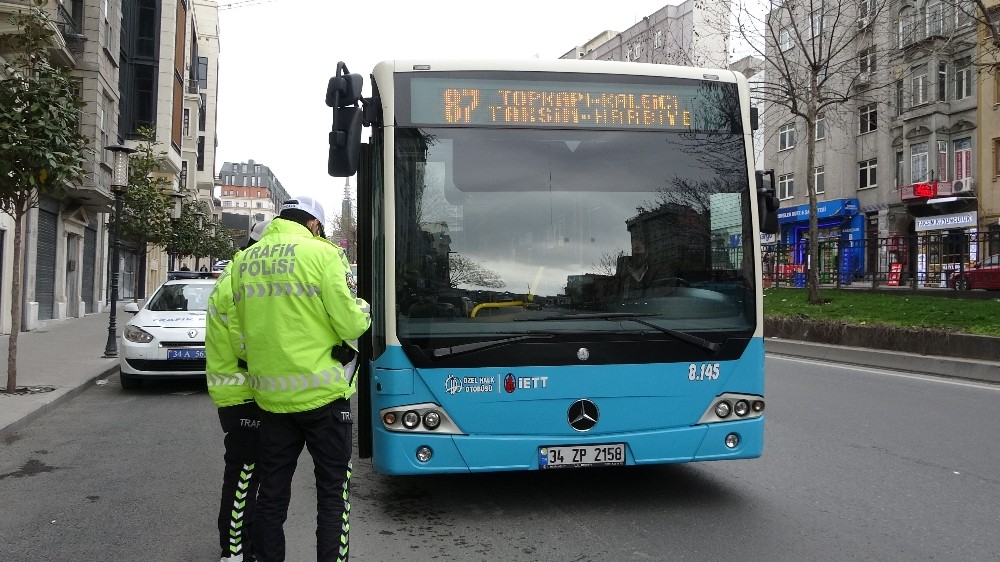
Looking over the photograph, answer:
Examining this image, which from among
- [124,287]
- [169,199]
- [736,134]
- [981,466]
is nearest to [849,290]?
[981,466]

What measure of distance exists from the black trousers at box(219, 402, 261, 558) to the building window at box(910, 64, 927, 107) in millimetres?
39144

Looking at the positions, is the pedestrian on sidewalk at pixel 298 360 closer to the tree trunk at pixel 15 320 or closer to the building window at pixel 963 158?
the tree trunk at pixel 15 320

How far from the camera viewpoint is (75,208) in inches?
994

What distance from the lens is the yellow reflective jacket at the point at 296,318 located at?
11.3 feet

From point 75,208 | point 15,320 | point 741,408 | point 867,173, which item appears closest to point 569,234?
point 741,408

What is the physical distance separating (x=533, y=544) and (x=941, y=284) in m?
16.7

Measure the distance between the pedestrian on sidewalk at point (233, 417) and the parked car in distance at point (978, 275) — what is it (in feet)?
55.4

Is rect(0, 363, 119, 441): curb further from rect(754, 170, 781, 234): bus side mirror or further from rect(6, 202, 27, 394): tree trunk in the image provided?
rect(754, 170, 781, 234): bus side mirror

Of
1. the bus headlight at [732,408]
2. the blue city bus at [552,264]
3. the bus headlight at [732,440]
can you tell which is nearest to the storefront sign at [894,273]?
the blue city bus at [552,264]

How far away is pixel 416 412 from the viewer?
4941mm

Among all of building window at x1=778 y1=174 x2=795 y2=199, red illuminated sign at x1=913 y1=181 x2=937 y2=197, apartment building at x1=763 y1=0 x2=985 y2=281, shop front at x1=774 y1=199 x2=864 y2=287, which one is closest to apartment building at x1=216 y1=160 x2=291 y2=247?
building window at x1=778 y1=174 x2=795 y2=199

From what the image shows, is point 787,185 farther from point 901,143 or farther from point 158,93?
point 158,93

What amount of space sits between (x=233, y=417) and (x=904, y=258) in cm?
1829

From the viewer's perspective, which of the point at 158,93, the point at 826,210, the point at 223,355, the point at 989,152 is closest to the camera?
the point at 223,355
